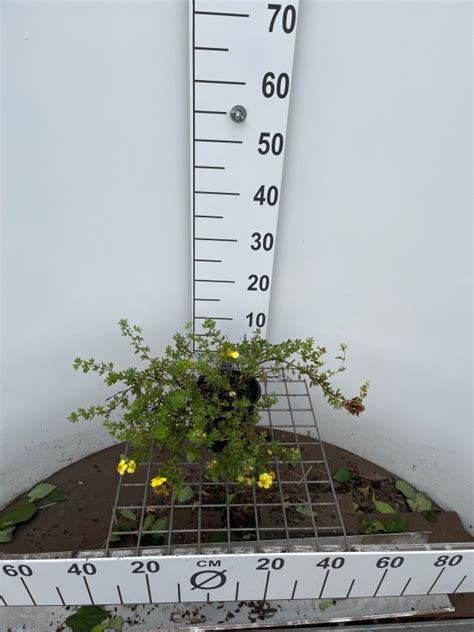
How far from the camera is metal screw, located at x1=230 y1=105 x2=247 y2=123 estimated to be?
1098 mm

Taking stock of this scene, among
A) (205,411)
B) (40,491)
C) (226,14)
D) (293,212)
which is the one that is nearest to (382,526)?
(205,411)

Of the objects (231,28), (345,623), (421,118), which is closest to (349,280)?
(421,118)

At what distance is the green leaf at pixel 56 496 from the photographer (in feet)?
5.32

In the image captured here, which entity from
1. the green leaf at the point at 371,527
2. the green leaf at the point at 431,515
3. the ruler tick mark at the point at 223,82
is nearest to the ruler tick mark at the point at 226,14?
the ruler tick mark at the point at 223,82

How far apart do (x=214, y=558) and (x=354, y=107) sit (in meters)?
1.07

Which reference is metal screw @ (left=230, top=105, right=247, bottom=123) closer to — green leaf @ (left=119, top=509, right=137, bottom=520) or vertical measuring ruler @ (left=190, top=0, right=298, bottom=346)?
vertical measuring ruler @ (left=190, top=0, right=298, bottom=346)

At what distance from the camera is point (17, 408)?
1.54 m

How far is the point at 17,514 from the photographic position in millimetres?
1564

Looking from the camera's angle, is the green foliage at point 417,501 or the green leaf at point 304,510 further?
the green foliage at point 417,501

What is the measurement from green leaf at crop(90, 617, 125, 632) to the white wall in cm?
59

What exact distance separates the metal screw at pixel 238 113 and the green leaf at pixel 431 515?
1.41 metres

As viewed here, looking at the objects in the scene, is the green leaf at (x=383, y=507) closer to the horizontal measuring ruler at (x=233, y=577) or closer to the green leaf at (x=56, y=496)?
the horizontal measuring ruler at (x=233, y=577)

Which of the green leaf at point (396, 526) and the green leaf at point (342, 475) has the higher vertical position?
the green leaf at point (342, 475)

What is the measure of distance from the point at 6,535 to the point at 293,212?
1.33 metres
